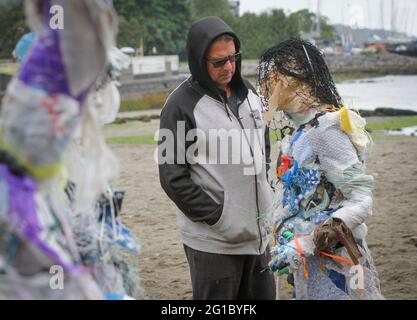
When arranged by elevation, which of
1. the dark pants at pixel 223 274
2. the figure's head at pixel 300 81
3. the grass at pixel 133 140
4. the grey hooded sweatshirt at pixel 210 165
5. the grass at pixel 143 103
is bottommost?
the grass at pixel 143 103

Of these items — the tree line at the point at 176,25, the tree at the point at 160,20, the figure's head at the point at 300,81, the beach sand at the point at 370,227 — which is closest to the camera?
the figure's head at the point at 300,81

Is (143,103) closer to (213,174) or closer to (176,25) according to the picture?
(213,174)

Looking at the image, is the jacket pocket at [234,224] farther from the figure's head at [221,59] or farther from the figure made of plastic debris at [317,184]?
the figure's head at [221,59]

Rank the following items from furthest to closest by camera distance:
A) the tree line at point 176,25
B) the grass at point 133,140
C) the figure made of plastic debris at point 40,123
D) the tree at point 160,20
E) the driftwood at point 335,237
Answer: the tree at point 160,20 < the tree line at point 176,25 < the grass at point 133,140 < the driftwood at point 335,237 < the figure made of plastic debris at point 40,123

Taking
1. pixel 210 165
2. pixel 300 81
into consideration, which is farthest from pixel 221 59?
pixel 210 165

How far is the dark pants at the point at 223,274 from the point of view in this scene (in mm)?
3529

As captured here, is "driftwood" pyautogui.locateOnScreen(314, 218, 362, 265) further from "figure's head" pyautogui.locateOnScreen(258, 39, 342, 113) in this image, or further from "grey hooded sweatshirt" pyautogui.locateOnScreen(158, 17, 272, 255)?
"figure's head" pyautogui.locateOnScreen(258, 39, 342, 113)

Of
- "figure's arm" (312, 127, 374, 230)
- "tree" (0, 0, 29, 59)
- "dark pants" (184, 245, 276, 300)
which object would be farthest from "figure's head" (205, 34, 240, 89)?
"tree" (0, 0, 29, 59)

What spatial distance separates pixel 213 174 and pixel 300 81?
0.69 m

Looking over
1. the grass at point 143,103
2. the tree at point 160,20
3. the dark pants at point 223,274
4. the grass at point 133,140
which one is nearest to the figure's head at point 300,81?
the dark pants at point 223,274

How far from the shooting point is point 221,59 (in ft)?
11.7

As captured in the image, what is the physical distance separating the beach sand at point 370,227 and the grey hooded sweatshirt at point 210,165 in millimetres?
1830

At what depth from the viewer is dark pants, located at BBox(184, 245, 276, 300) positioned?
353 centimetres
